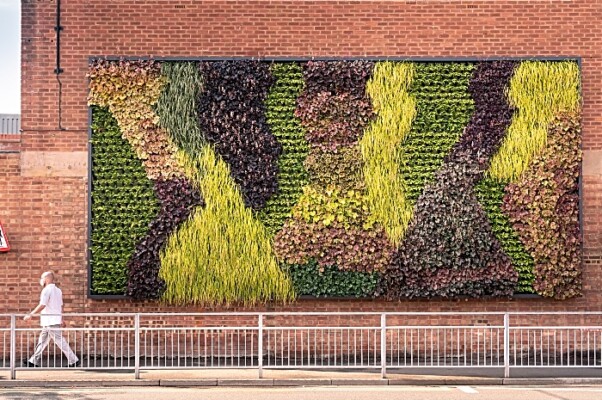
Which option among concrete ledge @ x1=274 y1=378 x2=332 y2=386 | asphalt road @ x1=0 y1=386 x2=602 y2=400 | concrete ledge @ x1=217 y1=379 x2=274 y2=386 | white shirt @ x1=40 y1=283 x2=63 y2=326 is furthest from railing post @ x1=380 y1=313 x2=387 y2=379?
white shirt @ x1=40 y1=283 x2=63 y2=326

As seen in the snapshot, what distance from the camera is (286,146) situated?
20.5 metres

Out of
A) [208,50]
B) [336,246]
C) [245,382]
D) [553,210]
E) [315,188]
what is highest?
[208,50]

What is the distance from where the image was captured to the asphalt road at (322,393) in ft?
50.5

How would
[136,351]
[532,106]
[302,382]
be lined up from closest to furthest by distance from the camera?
[302,382]
[136,351]
[532,106]

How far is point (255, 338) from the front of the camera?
19891 millimetres

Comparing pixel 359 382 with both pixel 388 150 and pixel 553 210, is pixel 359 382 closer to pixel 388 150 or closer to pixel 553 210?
pixel 388 150

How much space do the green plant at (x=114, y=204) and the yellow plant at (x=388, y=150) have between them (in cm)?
389

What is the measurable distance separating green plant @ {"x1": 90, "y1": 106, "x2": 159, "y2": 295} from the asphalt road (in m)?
4.12

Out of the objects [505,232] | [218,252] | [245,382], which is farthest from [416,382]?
[218,252]

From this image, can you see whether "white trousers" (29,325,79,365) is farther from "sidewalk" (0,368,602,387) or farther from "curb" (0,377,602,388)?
"curb" (0,377,602,388)

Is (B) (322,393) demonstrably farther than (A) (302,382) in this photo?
No

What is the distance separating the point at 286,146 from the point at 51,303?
4.93 metres

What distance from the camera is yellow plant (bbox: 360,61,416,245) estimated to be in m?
20.4

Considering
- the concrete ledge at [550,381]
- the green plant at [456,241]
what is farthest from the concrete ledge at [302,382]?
the green plant at [456,241]
